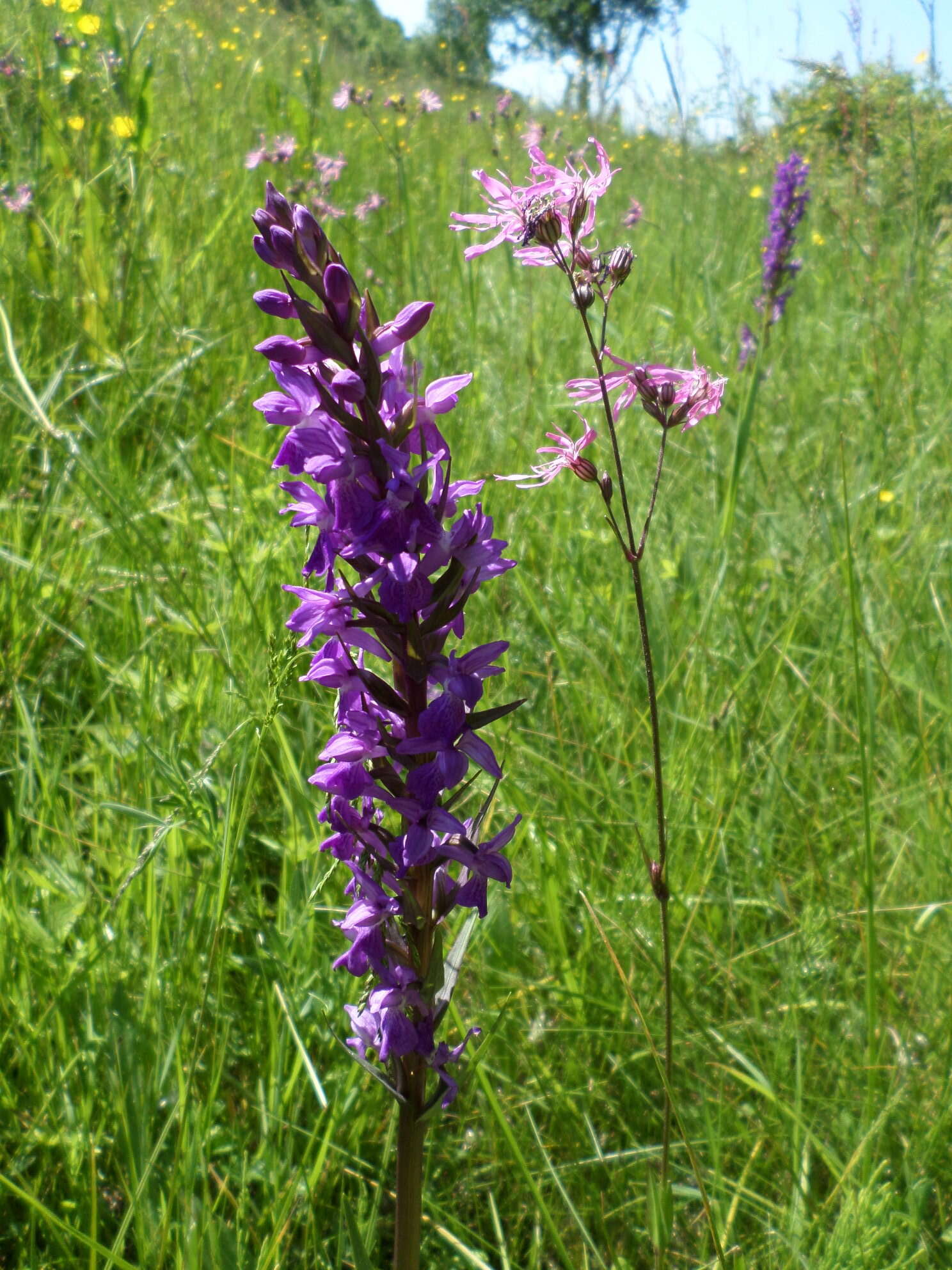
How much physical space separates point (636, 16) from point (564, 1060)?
26622 millimetres

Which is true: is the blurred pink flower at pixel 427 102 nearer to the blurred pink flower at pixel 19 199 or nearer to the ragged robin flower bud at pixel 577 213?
the blurred pink flower at pixel 19 199

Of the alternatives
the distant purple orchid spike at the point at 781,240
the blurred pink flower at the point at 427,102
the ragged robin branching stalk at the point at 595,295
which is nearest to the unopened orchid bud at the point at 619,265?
the ragged robin branching stalk at the point at 595,295

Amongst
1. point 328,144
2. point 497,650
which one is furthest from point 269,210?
point 328,144

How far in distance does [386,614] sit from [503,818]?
1.09 meters

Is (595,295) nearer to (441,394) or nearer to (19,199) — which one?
(441,394)

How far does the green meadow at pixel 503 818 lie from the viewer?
1.33m

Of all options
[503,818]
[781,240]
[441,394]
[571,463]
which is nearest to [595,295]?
[571,463]

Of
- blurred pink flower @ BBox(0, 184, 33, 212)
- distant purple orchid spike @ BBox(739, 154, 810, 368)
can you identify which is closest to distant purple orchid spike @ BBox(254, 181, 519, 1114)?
blurred pink flower @ BBox(0, 184, 33, 212)

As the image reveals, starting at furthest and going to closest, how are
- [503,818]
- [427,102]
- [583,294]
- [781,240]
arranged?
1. [427,102]
2. [781,240]
3. [503,818]
4. [583,294]

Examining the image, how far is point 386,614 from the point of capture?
0.98 metres

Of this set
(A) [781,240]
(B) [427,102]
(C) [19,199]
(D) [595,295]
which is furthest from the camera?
(B) [427,102]

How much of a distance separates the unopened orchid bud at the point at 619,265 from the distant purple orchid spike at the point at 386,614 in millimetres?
353

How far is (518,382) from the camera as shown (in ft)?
12.3

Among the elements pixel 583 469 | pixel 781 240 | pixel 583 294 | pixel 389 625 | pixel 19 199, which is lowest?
pixel 389 625
